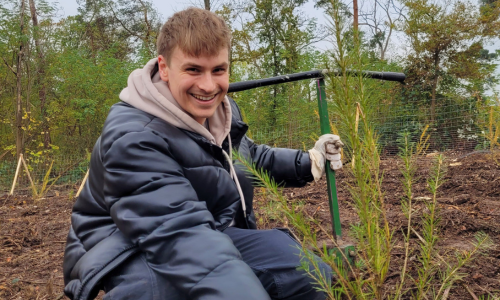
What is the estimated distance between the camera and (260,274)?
176cm

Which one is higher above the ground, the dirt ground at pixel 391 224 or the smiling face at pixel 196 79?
the smiling face at pixel 196 79

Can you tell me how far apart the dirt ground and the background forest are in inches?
75.0

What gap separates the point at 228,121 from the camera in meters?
2.04

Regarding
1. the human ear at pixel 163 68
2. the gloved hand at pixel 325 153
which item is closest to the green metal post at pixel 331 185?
the gloved hand at pixel 325 153

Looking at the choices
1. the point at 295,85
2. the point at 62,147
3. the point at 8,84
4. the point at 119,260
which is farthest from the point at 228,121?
the point at 62,147

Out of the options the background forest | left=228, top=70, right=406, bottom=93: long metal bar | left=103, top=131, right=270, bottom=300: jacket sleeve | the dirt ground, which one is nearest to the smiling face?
left=103, top=131, right=270, bottom=300: jacket sleeve

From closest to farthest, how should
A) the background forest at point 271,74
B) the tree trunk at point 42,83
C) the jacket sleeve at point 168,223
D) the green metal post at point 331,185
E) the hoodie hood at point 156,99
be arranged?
the jacket sleeve at point 168,223 < the hoodie hood at point 156,99 < the green metal post at point 331,185 < the background forest at point 271,74 < the tree trunk at point 42,83

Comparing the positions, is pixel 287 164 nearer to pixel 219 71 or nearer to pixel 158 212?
pixel 219 71

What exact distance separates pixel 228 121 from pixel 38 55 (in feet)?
50.7

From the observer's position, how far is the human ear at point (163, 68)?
1.88 m

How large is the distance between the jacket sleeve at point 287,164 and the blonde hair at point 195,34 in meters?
0.79

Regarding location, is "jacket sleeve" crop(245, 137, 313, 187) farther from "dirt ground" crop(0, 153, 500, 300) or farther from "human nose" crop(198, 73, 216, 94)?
"human nose" crop(198, 73, 216, 94)

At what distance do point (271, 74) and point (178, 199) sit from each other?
38.5 ft

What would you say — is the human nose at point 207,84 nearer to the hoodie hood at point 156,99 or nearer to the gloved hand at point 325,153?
the hoodie hood at point 156,99
